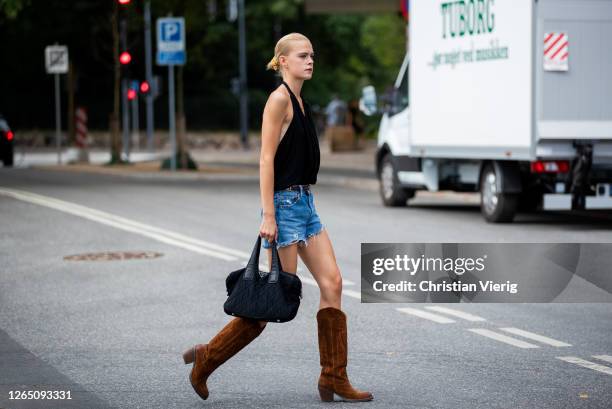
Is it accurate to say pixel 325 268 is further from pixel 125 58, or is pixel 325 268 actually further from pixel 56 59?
pixel 56 59

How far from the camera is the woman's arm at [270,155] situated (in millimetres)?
7238

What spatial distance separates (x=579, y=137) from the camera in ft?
56.4

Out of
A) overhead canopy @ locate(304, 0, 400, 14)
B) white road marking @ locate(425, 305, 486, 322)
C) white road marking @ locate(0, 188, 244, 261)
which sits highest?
overhead canopy @ locate(304, 0, 400, 14)

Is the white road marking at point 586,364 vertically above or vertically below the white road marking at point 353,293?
above

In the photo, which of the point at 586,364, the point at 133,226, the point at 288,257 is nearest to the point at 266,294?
the point at 288,257

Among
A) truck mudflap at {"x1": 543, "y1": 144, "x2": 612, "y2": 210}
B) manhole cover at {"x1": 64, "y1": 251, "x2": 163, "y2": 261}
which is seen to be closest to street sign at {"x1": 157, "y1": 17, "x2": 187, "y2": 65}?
truck mudflap at {"x1": 543, "y1": 144, "x2": 612, "y2": 210}

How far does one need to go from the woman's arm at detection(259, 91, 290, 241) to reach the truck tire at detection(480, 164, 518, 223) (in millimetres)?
11181

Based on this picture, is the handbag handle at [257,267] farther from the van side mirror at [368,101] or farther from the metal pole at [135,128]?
the metal pole at [135,128]

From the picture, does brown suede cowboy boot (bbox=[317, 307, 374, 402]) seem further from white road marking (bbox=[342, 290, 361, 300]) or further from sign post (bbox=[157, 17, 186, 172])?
sign post (bbox=[157, 17, 186, 172])

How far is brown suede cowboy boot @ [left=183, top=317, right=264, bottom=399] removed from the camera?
24.3 feet

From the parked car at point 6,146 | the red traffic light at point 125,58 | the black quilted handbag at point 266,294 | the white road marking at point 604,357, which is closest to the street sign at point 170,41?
the red traffic light at point 125,58

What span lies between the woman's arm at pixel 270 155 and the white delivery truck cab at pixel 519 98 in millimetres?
10342

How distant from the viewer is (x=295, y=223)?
24.3ft

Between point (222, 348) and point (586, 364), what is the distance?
7.58 feet
